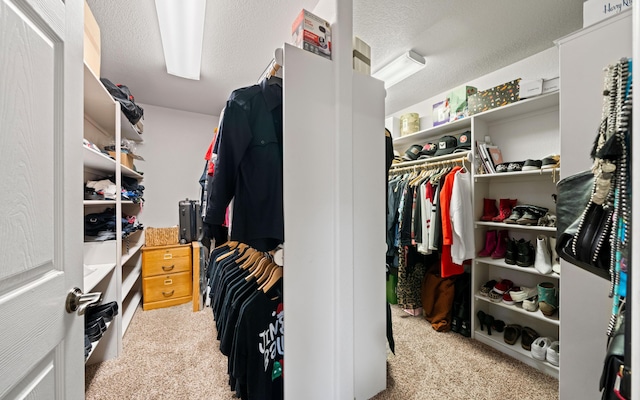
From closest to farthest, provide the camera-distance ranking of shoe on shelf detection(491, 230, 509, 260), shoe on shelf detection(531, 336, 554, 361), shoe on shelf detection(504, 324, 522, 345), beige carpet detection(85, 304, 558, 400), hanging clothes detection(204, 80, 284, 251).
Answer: hanging clothes detection(204, 80, 284, 251) → beige carpet detection(85, 304, 558, 400) → shoe on shelf detection(531, 336, 554, 361) → shoe on shelf detection(504, 324, 522, 345) → shoe on shelf detection(491, 230, 509, 260)

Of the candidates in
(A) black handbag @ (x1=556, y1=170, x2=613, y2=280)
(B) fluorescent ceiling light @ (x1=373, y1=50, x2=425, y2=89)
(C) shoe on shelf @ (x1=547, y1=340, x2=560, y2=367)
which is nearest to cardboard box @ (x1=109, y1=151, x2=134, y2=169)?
(B) fluorescent ceiling light @ (x1=373, y1=50, x2=425, y2=89)

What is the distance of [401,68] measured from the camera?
2234 millimetres

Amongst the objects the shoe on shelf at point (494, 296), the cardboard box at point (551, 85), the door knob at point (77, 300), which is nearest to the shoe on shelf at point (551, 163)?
the cardboard box at point (551, 85)

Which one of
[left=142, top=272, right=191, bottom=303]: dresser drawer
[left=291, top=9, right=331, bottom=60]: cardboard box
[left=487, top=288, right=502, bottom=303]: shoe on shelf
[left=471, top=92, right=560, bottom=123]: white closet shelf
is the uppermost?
[left=291, top=9, right=331, bottom=60]: cardboard box

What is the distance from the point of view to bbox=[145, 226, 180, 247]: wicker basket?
9.13ft

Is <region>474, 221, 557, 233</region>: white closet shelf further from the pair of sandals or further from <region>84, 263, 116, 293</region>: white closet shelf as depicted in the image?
<region>84, 263, 116, 293</region>: white closet shelf

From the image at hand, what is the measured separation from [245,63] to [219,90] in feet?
2.35

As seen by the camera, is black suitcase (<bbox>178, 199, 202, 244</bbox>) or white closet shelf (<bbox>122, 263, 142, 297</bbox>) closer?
white closet shelf (<bbox>122, 263, 142, 297</bbox>)

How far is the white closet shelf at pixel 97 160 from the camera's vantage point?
153 centimetres

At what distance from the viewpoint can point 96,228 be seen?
1.92 metres

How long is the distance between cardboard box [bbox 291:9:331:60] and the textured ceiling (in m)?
0.54

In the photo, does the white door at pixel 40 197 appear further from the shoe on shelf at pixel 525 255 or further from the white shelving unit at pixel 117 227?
the shoe on shelf at pixel 525 255

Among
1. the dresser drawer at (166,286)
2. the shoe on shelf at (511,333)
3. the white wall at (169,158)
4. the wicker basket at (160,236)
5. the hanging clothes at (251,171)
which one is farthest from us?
the white wall at (169,158)

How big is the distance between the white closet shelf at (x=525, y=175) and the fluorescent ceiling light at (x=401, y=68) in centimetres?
113
